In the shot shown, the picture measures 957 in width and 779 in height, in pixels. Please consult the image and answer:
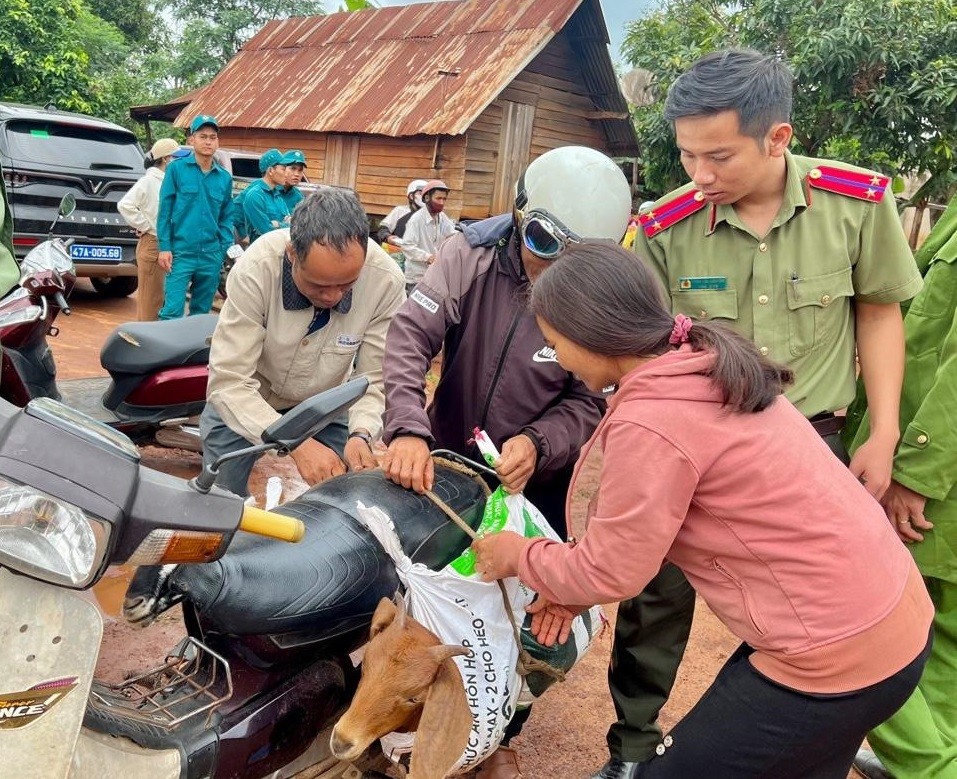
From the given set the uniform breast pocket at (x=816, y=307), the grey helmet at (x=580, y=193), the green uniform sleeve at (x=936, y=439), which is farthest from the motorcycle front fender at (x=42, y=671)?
the green uniform sleeve at (x=936, y=439)

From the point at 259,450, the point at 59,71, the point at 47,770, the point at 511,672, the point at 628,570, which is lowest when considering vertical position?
the point at 511,672

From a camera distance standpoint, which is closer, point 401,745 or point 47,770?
point 47,770

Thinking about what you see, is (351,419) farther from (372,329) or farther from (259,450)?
(259,450)

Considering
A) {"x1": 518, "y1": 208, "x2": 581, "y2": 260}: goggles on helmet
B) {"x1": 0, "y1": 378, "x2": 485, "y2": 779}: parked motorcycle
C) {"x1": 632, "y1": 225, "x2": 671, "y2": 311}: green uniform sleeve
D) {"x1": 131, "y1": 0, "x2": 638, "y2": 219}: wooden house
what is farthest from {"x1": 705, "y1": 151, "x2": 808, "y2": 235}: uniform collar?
{"x1": 131, "y1": 0, "x2": 638, "y2": 219}: wooden house

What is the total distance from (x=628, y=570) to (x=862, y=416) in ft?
4.80

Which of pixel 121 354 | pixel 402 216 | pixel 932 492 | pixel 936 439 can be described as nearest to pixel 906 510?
pixel 932 492

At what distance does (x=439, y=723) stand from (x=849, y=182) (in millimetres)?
1747

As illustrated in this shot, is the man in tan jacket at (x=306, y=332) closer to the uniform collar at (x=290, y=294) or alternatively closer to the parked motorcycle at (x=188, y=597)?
the uniform collar at (x=290, y=294)

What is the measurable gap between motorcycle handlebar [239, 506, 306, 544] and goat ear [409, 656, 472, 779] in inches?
17.0

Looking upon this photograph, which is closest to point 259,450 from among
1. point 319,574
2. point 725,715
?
point 319,574

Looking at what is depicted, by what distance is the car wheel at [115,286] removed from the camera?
9.19 metres

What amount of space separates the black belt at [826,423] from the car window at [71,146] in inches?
303

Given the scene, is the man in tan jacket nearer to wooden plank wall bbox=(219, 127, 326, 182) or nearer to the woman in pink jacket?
the woman in pink jacket

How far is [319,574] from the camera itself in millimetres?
1725
